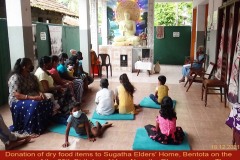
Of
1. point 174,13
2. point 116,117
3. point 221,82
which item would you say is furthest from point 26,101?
point 174,13

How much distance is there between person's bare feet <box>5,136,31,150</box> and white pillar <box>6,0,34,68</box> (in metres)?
2.08

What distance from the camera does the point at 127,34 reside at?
473 inches

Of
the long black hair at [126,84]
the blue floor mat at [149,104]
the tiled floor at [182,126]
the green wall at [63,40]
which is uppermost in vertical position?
the green wall at [63,40]

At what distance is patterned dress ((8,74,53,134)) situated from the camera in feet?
14.0

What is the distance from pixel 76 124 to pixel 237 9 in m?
4.37

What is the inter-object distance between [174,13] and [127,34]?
7162 mm

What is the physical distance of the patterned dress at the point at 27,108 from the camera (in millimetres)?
4266

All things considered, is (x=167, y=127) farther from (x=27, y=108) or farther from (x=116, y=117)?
(x=27, y=108)

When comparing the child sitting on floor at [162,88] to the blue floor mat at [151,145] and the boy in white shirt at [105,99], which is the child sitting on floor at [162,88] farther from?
the blue floor mat at [151,145]

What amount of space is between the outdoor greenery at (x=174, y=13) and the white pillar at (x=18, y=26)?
13308 mm

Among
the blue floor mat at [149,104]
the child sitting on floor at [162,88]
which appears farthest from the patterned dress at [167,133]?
the blue floor mat at [149,104]

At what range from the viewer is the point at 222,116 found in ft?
17.4

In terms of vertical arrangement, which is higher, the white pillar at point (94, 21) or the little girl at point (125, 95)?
the white pillar at point (94, 21)
